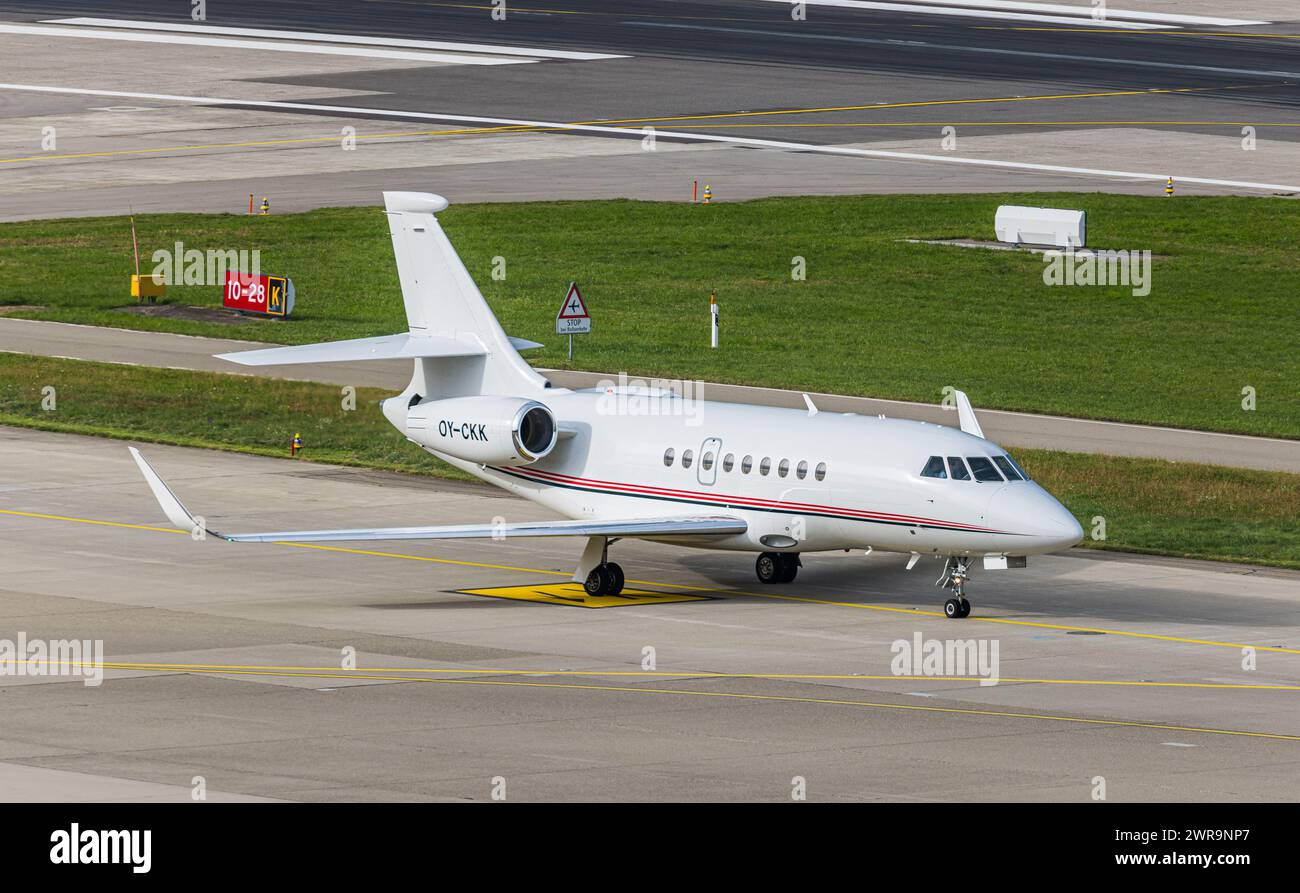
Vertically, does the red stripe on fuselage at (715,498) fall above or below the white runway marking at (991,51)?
below

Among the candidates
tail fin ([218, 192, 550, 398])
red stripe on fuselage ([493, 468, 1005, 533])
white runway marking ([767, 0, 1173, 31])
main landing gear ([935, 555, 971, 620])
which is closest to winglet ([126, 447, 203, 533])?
tail fin ([218, 192, 550, 398])

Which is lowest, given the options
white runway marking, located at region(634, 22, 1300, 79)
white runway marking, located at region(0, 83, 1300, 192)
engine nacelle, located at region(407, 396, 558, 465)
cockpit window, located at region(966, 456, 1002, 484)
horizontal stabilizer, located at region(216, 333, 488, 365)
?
cockpit window, located at region(966, 456, 1002, 484)

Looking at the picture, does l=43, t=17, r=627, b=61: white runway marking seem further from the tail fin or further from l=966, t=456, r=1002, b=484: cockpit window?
l=966, t=456, r=1002, b=484: cockpit window

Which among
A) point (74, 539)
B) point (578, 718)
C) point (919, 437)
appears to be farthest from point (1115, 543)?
point (74, 539)

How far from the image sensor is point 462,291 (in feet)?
127

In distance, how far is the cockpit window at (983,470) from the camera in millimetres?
33938

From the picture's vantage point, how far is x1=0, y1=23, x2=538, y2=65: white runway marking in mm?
102688

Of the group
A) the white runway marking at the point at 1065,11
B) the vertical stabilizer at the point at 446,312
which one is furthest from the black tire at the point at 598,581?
the white runway marking at the point at 1065,11

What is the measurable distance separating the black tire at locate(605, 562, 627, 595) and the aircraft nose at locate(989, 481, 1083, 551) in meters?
6.47

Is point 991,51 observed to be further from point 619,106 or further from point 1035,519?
point 1035,519

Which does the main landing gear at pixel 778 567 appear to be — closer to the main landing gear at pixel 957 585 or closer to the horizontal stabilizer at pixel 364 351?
the main landing gear at pixel 957 585

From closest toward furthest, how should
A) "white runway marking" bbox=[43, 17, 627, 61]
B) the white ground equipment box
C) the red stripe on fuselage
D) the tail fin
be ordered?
1. the red stripe on fuselage
2. the tail fin
3. the white ground equipment box
4. "white runway marking" bbox=[43, 17, 627, 61]

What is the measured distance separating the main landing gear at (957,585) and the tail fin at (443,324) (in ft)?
27.0
